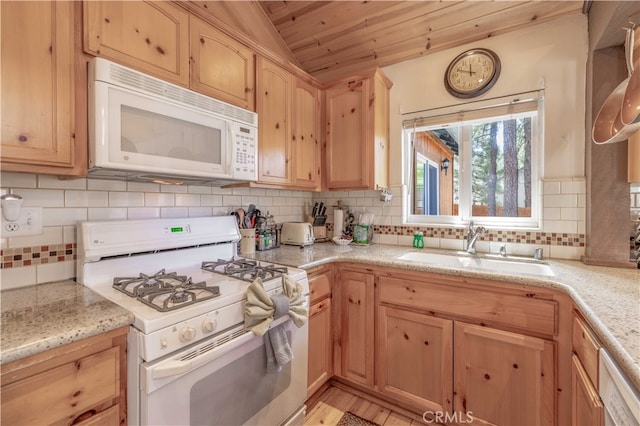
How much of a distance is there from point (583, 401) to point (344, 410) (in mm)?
1199

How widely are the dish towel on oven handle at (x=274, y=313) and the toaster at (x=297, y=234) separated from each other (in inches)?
31.2

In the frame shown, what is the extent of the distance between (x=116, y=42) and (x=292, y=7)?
4.72 ft

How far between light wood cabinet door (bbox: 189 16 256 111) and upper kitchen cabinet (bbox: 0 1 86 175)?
1.66 ft

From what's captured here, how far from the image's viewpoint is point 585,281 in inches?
50.6

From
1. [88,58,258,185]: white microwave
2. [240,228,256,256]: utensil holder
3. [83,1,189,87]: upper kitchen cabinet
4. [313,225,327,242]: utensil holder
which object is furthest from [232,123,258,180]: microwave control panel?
[313,225,327,242]: utensil holder

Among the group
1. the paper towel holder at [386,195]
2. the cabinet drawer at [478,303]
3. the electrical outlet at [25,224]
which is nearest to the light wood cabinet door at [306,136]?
the paper towel holder at [386,195]

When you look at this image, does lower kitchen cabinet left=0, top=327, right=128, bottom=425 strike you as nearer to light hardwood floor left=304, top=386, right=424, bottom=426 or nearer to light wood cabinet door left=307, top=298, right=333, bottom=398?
light wood cabinet door left=307, top=298, right=333, bottom=398

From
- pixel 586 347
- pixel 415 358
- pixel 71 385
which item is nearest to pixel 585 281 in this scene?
pixel 586 347

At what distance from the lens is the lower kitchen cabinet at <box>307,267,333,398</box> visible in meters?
1.71

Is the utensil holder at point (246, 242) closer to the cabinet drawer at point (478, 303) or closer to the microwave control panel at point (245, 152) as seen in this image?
the microwave control panel at point (245, 152)

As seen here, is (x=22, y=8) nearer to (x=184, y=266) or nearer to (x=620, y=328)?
(x=184, y=266)

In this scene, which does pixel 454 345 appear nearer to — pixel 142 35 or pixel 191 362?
pixel 191 362

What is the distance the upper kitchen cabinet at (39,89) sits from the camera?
3.14ft

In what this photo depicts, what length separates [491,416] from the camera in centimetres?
145
